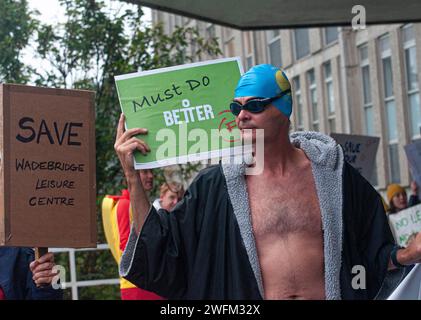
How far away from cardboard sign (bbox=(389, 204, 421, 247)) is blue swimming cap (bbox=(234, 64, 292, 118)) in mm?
6855

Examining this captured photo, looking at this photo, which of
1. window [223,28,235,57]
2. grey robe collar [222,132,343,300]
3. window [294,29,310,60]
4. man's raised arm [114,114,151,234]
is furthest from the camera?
window [223,28,235,57]

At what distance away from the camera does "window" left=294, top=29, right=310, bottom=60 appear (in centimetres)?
3112

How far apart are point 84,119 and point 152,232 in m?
0.87

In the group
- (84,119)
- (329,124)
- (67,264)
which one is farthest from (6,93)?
(329,124)

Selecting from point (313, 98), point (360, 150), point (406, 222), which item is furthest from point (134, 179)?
point (313, 98)

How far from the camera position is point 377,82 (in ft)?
85.3

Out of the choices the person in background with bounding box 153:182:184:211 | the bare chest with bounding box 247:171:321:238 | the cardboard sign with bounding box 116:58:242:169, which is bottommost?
the bare chest with bounding box 247:171:321:238

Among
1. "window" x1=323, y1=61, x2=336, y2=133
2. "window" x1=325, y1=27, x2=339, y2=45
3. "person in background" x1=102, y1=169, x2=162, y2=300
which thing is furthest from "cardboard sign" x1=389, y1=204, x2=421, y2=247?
"window" x1=323, y1=61, x2=336, y2=133

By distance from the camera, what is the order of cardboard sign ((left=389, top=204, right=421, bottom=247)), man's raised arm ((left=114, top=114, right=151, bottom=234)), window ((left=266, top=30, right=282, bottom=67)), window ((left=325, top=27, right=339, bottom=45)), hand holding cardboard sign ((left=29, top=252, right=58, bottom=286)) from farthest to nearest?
window ((left=266, top=30, right=282, bottom=67))
window ((left=325, top=27, right=339, bottom=45))
cardboard sign ((left=389, top=204, right=421, bottom=247))
hand holding cardboard sign ((left=29, top=252, right=58, bottom=286))
man's raised arm ((left=114, top=114, right=151, bottom=234))

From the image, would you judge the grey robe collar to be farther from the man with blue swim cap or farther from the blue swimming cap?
the blue swimming cap

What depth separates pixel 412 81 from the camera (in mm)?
24062

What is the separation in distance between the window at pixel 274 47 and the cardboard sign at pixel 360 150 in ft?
75.5

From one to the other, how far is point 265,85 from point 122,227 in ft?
12.9
